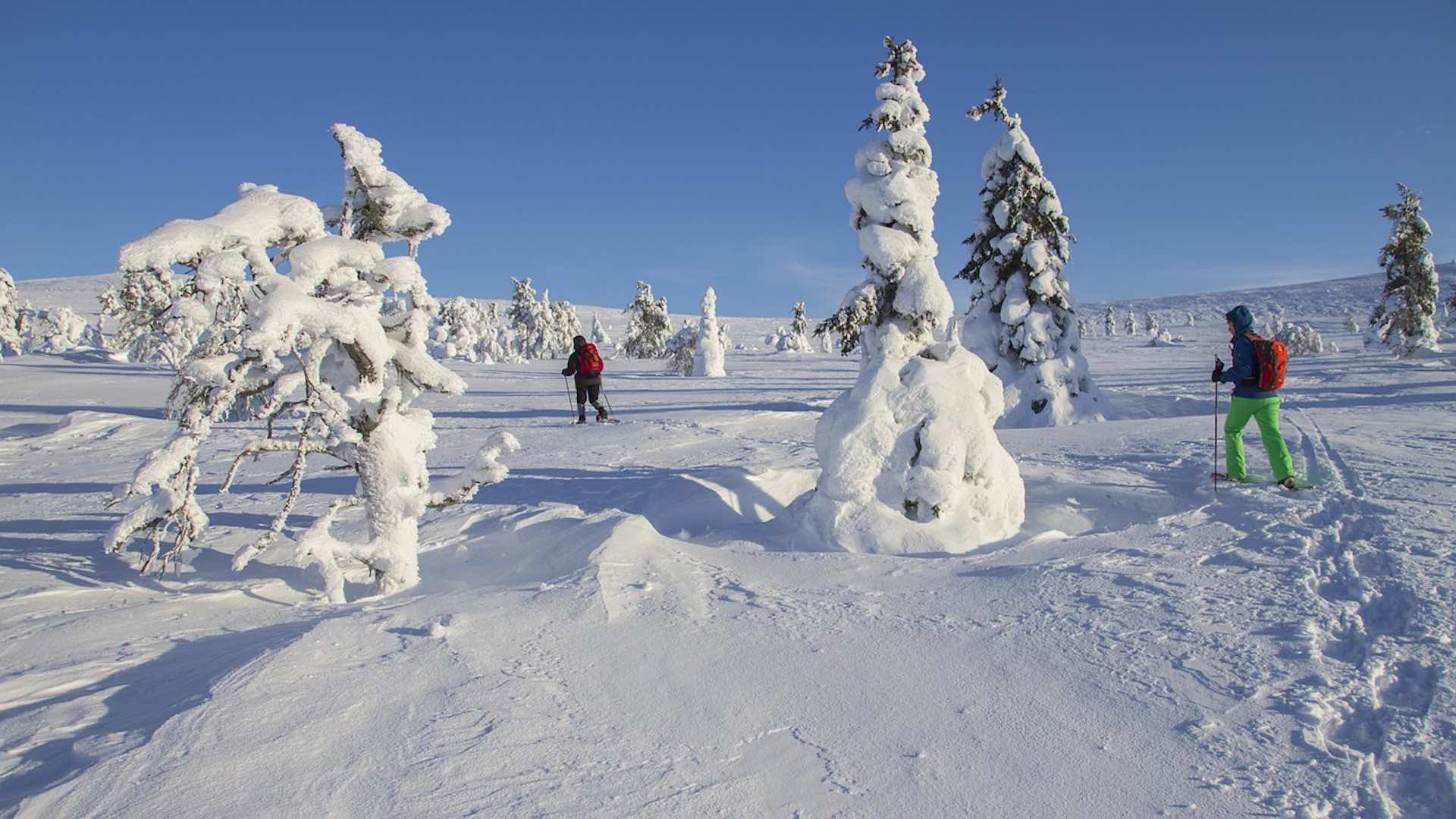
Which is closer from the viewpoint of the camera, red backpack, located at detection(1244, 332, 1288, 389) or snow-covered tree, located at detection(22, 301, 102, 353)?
red backpack, located at detection(1244, 332, 1288, 389)

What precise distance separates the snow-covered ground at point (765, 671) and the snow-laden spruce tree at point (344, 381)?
1.68 feet

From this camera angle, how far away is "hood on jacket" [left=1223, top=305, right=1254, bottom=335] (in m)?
8.12

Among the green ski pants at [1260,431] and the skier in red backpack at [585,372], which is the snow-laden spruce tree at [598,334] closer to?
the skier in red backpack at [585,372]

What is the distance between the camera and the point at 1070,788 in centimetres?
271

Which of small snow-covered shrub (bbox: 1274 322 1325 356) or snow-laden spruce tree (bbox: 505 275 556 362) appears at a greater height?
snow-laden spruce tree (bbox: 505 275 556 362)

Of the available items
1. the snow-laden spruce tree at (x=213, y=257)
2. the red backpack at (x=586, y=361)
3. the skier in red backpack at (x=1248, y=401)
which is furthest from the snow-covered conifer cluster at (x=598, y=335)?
the snow-laden spruce tree at (x=213, y=257)

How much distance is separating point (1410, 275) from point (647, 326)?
4854 centimetres

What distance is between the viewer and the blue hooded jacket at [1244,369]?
25.9 ft

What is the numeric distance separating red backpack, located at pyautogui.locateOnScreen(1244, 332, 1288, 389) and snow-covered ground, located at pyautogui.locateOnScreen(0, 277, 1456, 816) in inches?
44.8

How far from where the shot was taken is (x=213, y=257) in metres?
4.91

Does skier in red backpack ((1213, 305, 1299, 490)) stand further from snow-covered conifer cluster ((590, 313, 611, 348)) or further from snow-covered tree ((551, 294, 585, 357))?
snow-covered tree ((551, 294, 585, 357))

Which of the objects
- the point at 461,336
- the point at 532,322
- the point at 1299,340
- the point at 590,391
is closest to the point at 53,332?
the point at 461,336

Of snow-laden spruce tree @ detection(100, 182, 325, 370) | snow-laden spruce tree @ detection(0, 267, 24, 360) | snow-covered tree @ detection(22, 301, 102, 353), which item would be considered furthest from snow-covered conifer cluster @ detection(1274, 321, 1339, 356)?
snow-covered tree @ detection(22, 301, 102, 353)


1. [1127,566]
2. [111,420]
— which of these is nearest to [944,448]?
[1127,566]
